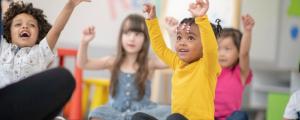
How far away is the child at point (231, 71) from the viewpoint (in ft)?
5.10

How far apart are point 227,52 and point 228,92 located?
0.13 metres

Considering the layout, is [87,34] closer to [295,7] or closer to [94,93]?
[295,7]

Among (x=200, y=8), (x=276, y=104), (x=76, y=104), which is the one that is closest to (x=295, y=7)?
(x=276, y=104)

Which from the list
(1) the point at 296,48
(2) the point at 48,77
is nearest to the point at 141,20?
(1) the point at 296,48

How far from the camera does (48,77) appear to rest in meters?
0.96

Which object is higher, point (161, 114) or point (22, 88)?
point (22, 88)

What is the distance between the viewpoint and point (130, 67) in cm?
179

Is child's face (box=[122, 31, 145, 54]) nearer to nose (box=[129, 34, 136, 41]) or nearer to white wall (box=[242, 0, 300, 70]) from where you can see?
nose (box=[129, 34, 136, 41])

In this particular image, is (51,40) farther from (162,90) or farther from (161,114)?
(162,90)

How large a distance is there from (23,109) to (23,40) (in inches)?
15.9

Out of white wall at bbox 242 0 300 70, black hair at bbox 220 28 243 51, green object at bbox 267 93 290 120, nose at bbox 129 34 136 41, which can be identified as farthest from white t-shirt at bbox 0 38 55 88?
white wall at bbox 242 0 300 70

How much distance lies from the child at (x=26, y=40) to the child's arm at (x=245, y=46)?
508 millimetres

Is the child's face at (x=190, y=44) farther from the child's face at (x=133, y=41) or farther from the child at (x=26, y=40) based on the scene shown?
the child's face at (x=133, y=41)

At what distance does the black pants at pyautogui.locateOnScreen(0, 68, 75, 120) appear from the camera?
916 mm
